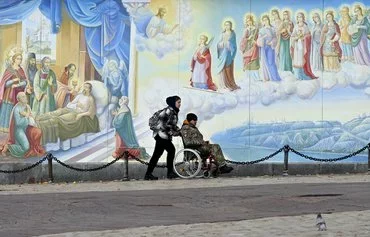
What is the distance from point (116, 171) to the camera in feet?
75.3

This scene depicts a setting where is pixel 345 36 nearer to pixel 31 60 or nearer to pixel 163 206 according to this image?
pixel 31 60

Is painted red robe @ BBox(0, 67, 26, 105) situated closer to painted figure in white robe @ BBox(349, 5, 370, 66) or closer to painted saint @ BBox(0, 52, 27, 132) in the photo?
painted saint @ BBox(0, 52, 27, 132)

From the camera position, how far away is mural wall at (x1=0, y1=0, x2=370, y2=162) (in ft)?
81.1

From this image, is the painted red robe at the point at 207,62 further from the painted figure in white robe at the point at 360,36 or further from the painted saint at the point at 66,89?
the painted figure in white robe at the point at 360,36

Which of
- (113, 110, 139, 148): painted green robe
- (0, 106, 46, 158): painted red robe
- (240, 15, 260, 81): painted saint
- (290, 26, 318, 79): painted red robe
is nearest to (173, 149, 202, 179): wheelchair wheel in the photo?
(113, 110, 139, 148): painted green robe

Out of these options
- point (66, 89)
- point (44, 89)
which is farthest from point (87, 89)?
point (44, 89)

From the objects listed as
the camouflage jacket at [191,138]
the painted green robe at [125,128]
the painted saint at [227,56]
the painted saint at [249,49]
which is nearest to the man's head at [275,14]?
the painted saint at [249,49]

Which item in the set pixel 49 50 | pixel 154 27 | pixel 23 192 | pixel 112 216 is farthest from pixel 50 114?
pixel 112 216

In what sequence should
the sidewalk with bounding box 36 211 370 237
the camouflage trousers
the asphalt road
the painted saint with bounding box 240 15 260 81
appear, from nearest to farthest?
the sidewalk with bounding box 36 211 370 237, the asphalt road, the camouflage trousers, the painted saint with bounding box 240 15 260 81

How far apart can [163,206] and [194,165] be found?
6.32 meters

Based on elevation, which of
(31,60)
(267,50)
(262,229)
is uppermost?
(267,50)

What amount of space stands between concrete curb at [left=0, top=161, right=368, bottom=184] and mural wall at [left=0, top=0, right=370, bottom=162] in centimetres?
105

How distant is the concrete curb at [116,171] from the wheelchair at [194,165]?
1.45 metres

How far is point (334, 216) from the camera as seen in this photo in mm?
12727
